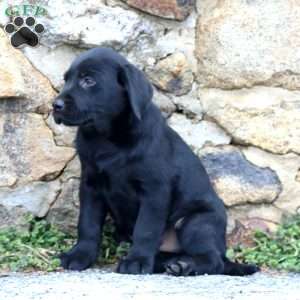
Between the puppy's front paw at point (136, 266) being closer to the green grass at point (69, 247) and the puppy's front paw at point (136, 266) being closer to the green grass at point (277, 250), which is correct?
the green grass at point (69, 247)

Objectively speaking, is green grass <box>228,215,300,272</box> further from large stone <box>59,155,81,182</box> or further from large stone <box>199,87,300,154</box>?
large stone <box>59,155,81,182</box>

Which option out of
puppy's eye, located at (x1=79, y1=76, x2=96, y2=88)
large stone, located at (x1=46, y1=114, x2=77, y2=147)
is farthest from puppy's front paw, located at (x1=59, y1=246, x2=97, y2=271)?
puppy's eye, located at (x1=79, y1=76, x2=96, y2=88)

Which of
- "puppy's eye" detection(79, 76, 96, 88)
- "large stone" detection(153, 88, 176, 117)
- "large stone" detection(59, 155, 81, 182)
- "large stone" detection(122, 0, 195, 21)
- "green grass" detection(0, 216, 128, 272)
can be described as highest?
"large stone" detection(122, 0, 195, 21)

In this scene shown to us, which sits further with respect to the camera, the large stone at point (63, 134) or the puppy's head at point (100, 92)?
the large stone at point (63, 134)

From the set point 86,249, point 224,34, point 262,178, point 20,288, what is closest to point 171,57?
point 224,34

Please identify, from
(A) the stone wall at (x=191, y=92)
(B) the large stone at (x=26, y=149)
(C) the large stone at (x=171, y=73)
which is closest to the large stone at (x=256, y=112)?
(A) the stone wall at (x=191, y=92)

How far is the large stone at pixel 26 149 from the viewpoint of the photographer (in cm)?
401

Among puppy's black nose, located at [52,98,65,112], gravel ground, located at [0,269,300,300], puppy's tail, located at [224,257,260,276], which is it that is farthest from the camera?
puppy's tail, located at [224,257,260,276]

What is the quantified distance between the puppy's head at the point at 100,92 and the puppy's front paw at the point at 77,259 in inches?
19.8

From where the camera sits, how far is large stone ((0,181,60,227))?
159 inches

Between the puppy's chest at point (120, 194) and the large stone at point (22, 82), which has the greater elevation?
the large stone at point (22, 82)

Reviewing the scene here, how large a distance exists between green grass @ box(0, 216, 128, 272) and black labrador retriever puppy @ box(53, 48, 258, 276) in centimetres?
11

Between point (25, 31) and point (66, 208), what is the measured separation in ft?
2.63

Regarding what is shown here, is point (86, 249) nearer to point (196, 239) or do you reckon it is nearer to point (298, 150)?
point (196, 239)
